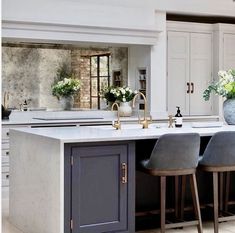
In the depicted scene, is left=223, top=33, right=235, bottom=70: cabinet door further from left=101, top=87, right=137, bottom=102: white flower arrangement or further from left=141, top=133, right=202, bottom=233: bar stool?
left=141, top=133, right=202, bottom=233: bar stool

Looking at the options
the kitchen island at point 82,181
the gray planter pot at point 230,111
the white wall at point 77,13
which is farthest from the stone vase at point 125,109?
the kitchen island at point 82,181

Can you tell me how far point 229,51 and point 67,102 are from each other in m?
2.80

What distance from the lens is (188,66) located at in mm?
7438

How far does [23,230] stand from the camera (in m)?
4.25

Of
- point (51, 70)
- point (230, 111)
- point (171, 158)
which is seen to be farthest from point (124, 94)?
point (171, 158)

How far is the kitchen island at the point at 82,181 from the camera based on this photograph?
3488mm

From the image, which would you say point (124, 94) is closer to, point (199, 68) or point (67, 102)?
point (67, 102)

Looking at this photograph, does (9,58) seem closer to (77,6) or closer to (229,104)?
(77,6)

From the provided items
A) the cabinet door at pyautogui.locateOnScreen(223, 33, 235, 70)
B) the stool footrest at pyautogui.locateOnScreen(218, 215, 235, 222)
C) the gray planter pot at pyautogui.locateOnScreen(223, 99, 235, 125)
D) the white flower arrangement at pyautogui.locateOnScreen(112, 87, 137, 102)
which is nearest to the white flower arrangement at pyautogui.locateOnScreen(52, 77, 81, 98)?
the white flower arrangement at pyautogui.locateOnScreen(112, 87, 137, 102)

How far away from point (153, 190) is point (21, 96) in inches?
119

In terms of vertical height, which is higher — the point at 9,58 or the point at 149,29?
the point at 149,29

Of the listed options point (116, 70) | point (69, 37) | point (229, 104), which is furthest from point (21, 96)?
point (229, 104)

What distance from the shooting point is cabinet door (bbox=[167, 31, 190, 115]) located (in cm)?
730

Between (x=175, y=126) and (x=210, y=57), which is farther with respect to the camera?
(x=210, y=57)
